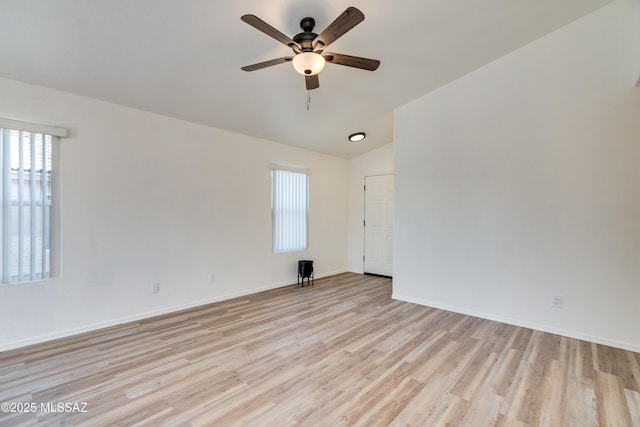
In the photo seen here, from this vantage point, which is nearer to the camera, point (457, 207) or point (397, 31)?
point (397, 31)

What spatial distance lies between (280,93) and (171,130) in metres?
1.45

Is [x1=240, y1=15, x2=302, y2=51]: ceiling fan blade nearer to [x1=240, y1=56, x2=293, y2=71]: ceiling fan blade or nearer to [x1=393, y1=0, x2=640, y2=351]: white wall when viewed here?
[x1=240, y1=56, x2=293, y2=71]: ceiling fan blade

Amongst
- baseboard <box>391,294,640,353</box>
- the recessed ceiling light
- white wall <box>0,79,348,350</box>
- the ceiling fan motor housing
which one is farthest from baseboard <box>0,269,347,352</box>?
the ceiling fan motor housing

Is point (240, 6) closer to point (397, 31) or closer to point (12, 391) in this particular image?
point (397, 31)

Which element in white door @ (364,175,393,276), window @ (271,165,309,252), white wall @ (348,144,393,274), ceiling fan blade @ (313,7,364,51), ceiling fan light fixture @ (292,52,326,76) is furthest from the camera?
white wall @ (348,144,393,274)

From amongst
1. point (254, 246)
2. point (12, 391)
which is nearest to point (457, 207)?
point (254, 246)

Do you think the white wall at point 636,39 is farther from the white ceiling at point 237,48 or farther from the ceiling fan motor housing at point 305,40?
the ceiling fan motor housing at point 305,40

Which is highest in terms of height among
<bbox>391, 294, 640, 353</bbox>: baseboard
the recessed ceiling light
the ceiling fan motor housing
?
the recessed ceiling light

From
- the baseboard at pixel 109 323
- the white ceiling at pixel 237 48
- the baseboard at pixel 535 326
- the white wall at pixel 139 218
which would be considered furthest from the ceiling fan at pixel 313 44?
the baseboard at pixel 535 326

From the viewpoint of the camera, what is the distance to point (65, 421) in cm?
175

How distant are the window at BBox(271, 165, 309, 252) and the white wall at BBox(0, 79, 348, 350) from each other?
18 cm

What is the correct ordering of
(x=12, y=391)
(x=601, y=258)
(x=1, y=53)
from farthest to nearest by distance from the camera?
(x=601, y=258) → (x=1, y=53) → (x=12, y=391)

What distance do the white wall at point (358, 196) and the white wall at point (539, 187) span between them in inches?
66.0

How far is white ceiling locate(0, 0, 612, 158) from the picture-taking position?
213cm
